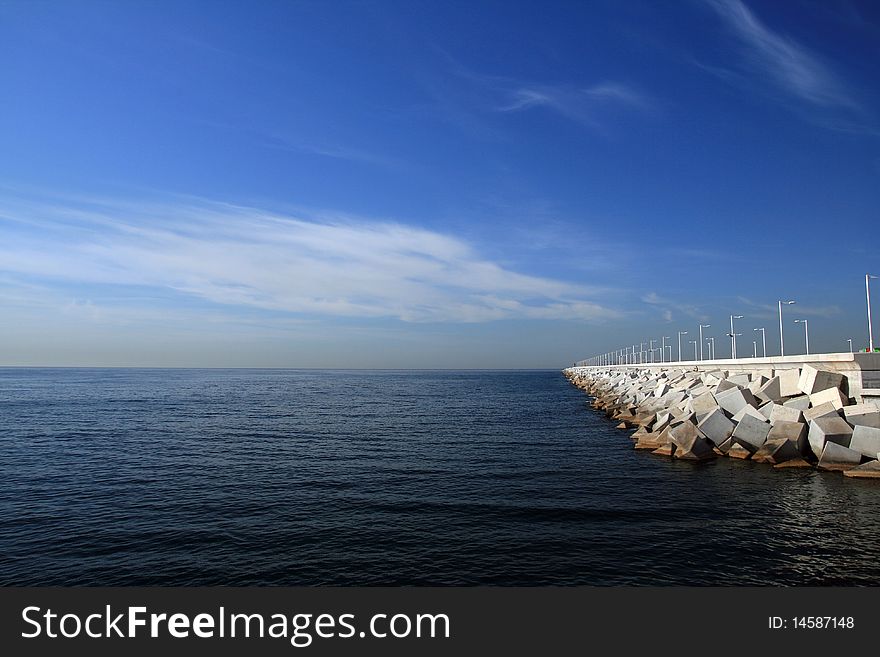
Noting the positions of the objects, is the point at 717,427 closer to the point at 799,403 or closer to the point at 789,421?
the point at 789,421

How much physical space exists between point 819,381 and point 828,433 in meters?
4.08

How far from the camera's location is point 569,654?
301 inches

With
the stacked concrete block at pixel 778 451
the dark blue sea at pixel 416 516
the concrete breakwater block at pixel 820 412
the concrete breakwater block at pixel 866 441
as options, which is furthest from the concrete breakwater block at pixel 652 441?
the concrete breakwater block at pixel 866 441

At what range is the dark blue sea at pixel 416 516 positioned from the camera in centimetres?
1171

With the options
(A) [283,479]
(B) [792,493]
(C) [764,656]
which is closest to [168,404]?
(A) [283,479]

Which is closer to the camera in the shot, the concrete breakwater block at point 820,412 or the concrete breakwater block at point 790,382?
the concrete breakwater block at point 820,412

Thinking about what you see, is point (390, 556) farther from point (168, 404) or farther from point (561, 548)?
point (168, 404)

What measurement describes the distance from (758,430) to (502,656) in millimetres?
19278

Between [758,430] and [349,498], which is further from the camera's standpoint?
[758,430]

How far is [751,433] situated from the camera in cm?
2273

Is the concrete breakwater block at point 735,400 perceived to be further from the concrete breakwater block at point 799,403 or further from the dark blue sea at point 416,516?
the dark blue sea at point 416,516

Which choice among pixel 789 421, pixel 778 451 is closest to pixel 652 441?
pixel 778 451

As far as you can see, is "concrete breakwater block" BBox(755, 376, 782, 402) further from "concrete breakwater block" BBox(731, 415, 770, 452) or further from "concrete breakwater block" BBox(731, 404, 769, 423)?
"concrete breakwater block" BBox(731, 415, 770, 452)

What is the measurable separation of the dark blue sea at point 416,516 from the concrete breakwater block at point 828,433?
4.64ft
